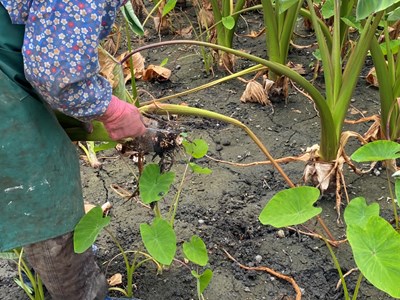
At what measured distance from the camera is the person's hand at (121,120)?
1.12 metres

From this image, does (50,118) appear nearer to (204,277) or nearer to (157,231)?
(157,231)

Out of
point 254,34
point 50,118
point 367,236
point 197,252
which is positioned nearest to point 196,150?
point 197,252

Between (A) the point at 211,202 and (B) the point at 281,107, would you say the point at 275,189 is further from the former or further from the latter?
(B) the point at 281,107

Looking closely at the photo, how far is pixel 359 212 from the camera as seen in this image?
1.23 metres

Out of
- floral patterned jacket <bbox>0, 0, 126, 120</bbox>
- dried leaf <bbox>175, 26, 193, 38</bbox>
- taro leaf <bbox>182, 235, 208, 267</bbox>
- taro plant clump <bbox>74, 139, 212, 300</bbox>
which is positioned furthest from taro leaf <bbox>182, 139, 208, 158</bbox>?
dried leaf <bbox>175, 26, 193, 38</bbox>

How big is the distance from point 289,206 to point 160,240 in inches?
10.9

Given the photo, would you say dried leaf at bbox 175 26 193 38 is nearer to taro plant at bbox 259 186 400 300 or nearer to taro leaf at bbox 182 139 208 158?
taro leaf at bbox 182 139 208 158

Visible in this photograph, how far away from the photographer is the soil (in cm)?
146

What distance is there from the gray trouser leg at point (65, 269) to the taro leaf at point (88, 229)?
51mm

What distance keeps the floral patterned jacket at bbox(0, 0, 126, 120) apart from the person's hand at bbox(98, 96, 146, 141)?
114 millimetres

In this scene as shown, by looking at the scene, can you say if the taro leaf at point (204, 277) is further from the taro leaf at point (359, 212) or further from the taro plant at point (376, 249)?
the taro leaf at point (359, 212)

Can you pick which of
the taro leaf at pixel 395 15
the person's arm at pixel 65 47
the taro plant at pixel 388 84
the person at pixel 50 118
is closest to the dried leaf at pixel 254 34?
the taro plant at pixel 388 84

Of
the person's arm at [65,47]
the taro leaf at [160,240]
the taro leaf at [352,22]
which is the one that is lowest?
the taro leaf at [160,240]

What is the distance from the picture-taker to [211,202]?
1715 mm
